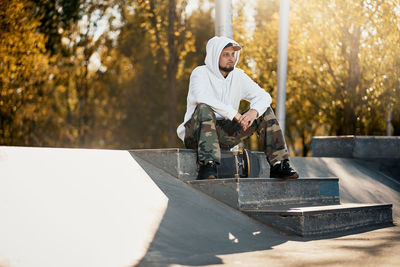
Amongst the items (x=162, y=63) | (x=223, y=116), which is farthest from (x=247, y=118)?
(x=162, y=63)

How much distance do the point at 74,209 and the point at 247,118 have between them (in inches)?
90.0

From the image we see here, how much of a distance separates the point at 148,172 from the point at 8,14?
42.4 ft

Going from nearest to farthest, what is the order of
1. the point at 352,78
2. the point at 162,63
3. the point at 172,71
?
the point at 352,78 < the point at 172,71 < the point at 162,63

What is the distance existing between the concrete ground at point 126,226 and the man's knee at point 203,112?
72 centimetres

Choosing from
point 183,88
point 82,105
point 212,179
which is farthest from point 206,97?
point 183,88

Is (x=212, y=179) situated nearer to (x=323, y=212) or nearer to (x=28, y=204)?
(x=323, y=212)

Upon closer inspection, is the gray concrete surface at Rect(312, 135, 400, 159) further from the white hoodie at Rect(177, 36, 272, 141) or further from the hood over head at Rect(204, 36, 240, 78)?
the hood over head at Rect(204, 36, 240, 78)

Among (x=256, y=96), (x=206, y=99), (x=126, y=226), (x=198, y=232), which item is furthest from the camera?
(x=256, y=96)

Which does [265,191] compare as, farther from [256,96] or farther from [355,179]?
[355,179]

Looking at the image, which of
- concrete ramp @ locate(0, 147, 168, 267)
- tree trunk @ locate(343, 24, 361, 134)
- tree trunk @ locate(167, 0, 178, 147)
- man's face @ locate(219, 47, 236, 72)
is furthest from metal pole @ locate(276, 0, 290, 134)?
tree trunk @ locate(343, 24, 361, 134)

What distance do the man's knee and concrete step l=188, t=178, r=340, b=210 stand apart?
0.64m

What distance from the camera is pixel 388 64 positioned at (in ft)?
56.3

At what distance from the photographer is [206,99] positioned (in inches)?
226

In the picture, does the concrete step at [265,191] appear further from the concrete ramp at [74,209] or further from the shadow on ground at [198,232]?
the concrete ramp at [74,209]
